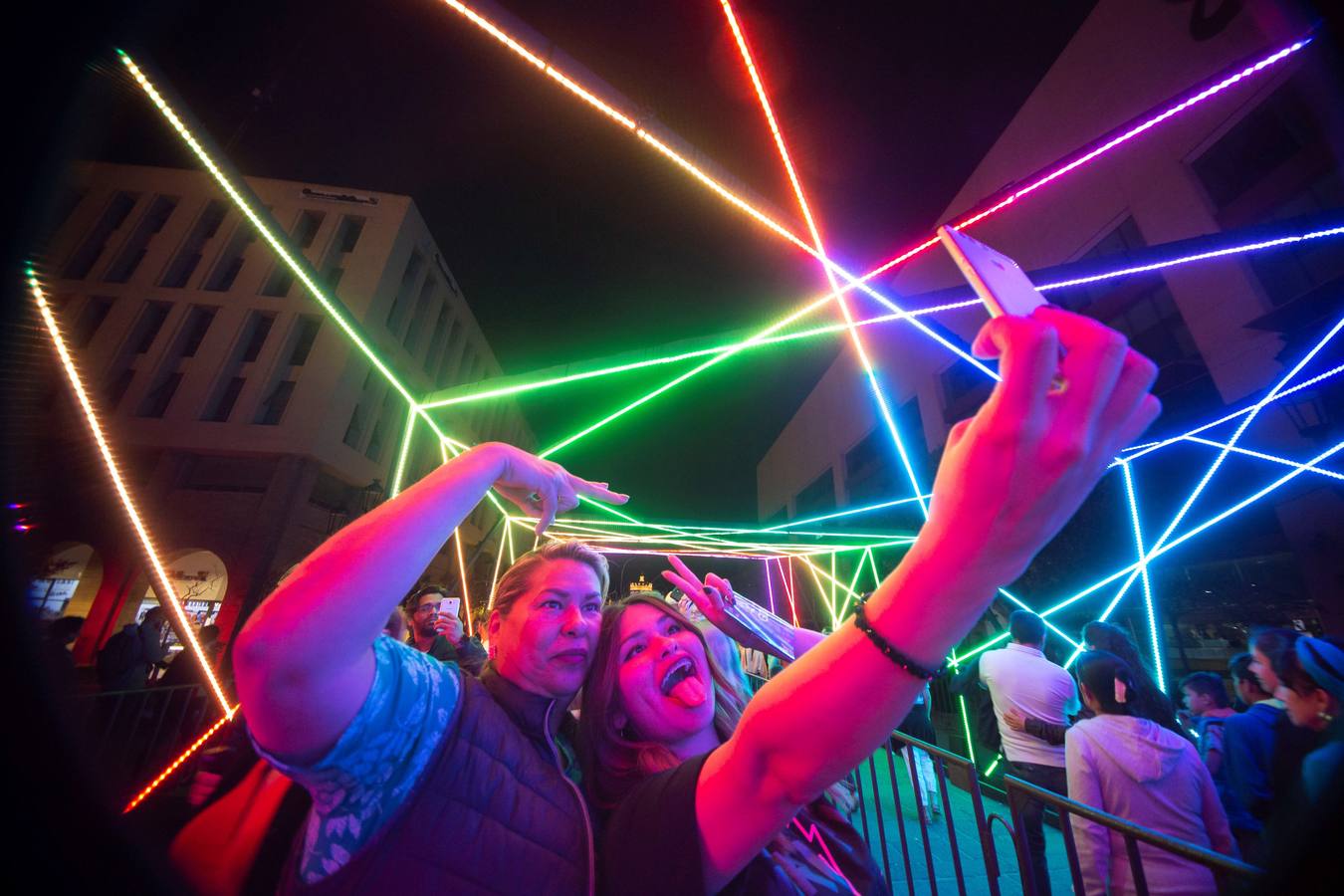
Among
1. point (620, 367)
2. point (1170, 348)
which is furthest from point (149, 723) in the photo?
point (1170, 348)

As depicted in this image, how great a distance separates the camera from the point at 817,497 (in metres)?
17.0

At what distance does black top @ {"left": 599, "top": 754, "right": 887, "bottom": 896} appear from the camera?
0.99 m

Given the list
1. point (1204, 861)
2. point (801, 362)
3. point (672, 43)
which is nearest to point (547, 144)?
point (672, 43)

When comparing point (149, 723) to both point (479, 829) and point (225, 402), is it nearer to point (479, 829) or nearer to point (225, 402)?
point (479, 829)

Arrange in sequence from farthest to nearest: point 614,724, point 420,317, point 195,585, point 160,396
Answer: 1. point 420,317
2. point 160,396
3. point 195,585
4. point 614,724

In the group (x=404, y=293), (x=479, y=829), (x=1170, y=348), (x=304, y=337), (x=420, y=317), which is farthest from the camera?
(x=420, y=317)

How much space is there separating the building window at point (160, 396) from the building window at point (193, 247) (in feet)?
12.0

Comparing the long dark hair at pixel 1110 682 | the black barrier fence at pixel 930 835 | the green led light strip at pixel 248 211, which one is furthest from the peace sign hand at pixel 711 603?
the long dark hair at pixel 1110 682

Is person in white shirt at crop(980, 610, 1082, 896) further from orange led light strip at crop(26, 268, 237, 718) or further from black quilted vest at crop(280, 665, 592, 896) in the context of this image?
orange led light strip at crop(26, 268, 237, 718)

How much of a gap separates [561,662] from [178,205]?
26.3m

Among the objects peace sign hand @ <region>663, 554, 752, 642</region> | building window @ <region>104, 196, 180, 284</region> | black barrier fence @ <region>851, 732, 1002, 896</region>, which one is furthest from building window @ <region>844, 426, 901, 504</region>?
building window @ <region>104, 196, 180, 284</region>

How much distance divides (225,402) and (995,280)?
874 inches

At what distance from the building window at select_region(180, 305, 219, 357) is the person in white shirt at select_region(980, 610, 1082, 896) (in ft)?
78.4

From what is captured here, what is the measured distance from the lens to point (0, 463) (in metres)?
0.75
